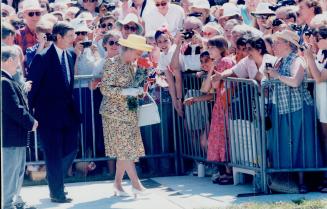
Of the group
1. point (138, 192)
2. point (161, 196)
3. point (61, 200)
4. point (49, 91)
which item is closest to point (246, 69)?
point (161, 196)

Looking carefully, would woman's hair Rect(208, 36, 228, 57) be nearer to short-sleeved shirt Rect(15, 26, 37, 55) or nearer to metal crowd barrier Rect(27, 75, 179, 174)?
metal crowd barrier Rect(27, 75, 179, 174)

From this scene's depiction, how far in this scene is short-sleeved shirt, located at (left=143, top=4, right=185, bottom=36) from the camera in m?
13.2

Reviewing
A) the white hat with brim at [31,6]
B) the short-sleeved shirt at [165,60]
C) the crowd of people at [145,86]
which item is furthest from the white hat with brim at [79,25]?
the short-sleeved shirt at [165,60]

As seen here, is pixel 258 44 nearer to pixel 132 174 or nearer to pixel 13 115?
pixel 132 174

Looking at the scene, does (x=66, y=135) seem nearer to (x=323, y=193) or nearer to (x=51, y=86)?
(x=51, y=86)

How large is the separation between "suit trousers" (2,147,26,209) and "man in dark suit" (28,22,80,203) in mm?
715

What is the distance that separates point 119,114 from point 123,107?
9cm

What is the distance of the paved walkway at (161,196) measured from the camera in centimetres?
959

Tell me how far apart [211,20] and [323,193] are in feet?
13.2

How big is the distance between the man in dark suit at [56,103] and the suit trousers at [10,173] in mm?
715

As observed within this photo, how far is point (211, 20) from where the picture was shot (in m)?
12.9

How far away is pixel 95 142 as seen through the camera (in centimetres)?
1131

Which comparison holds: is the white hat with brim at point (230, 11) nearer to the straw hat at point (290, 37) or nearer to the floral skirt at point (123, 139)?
the straw hat at point (290, 37)

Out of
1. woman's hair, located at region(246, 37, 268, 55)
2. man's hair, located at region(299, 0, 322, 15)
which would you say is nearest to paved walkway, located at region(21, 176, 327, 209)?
woman's hair, located at region(246, 37, 268, 55)
